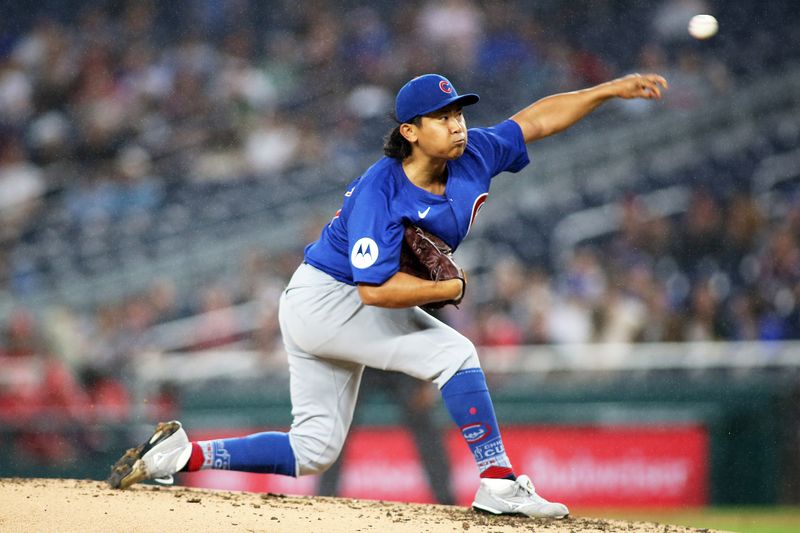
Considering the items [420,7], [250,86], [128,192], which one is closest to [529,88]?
[420,7]

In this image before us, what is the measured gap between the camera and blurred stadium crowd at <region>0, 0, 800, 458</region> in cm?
875

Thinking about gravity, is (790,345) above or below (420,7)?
below

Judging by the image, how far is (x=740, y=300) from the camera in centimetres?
902

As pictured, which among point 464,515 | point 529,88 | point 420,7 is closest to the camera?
point 464,515

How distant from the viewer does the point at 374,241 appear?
3.42 metres

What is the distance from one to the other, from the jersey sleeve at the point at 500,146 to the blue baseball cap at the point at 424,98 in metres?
0.29

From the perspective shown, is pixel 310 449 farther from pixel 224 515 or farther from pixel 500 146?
pixel 500 146

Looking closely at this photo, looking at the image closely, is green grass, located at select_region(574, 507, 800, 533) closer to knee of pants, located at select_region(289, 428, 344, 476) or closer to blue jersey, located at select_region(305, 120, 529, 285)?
knee of pants, located at select_region(289, 428, 344, 476)

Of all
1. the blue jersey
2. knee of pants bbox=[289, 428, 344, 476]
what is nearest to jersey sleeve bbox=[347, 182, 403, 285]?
the blue jersey

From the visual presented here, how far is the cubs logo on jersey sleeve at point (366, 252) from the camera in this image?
135 inches

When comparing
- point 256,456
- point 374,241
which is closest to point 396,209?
point 374,241

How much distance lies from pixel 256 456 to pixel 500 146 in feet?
4.72

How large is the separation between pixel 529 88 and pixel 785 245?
129 inches

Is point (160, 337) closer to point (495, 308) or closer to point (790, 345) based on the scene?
point (495, 308)
